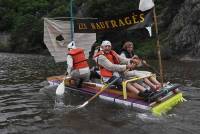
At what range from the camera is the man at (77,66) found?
1580 cm

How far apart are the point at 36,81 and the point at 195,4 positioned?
32.2 metres

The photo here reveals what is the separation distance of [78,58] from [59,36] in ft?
12.3

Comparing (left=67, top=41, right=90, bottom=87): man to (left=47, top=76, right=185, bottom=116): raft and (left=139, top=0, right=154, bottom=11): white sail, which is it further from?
(left=139, top=0, right=154, bottom=11): white sail

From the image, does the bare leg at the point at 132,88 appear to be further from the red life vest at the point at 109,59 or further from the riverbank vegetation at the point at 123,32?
the riverbank vegetation at the point at 123,32

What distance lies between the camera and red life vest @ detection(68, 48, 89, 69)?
15.8 metres

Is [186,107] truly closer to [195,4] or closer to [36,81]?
[36,81]

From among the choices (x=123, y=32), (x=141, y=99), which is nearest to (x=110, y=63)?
(x=141, y=99)

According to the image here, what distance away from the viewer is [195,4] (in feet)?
160

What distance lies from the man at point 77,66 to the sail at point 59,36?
268cm

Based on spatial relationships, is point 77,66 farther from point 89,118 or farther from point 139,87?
point 89,118

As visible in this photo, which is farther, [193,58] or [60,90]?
[193,58]

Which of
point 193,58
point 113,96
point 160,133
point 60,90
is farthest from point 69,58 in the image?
point 193,58

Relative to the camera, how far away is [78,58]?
15977mm

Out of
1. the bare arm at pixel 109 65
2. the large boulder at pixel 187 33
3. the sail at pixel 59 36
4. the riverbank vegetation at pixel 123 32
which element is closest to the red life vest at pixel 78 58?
the bare arm at pixel 109 65
